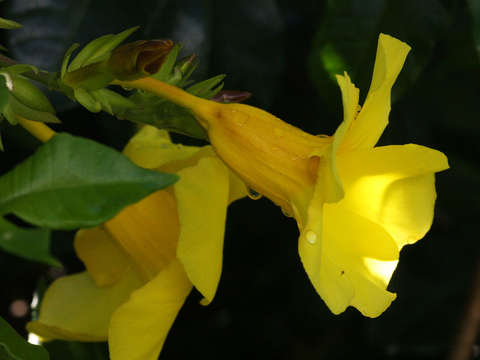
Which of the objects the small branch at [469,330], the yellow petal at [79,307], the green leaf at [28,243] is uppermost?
the green leaf at [28,243]

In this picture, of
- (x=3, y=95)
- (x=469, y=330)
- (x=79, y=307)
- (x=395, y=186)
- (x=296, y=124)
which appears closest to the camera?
(x=3, y=95)

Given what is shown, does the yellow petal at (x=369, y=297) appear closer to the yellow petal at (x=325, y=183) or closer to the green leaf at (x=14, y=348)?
the yellow petal at (x=325, y=183)

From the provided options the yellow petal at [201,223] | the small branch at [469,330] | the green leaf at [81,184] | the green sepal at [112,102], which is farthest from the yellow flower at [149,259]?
the small branch at [469,330]

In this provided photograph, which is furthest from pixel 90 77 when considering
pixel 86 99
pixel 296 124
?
pixel 296 124

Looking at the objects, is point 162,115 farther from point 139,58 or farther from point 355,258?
point 355,258

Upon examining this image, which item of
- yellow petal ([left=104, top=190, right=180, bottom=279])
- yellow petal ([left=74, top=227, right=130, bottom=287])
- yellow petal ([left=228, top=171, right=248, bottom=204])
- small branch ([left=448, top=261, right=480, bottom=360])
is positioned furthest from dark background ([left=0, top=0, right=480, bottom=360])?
yellow petal ([left=228, top=171, right=248, bottom=204])

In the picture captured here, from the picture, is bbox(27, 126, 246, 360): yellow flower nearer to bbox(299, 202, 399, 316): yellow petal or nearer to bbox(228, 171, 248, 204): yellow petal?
bbox(228, 171, 248, 204): yellow petal
